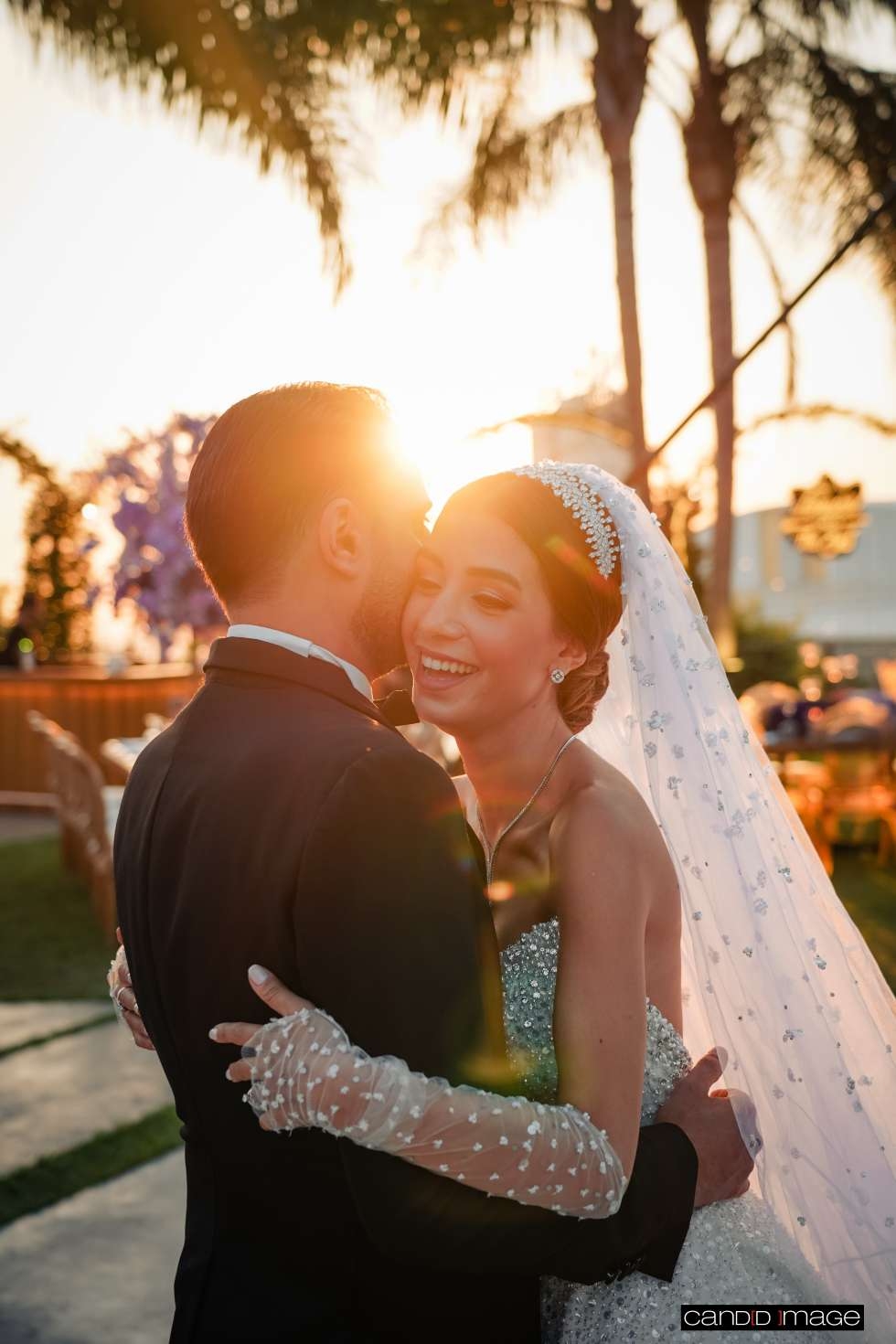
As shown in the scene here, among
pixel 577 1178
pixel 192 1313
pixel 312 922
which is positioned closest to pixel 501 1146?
pixel 577 1178

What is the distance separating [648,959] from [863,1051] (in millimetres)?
517

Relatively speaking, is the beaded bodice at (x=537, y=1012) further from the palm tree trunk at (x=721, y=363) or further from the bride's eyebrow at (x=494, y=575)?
the palm tree trunk at (x=721, y=363)

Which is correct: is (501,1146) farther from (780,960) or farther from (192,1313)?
(780,960)

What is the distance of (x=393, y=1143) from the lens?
4.44 ft

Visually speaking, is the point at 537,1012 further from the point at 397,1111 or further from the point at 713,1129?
the point at 397,1111

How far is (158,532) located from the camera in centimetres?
649

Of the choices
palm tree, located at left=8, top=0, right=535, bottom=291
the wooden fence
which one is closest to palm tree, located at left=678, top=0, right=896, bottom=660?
palm tree, located at left=8, top=0, right=535, bottom=291

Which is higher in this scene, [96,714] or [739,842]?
[739,842]

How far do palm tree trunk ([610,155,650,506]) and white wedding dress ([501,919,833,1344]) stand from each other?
38.0 feet

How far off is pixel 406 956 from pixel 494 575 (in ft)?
2.84

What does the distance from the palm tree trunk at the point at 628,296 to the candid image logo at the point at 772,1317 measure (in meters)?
11.6

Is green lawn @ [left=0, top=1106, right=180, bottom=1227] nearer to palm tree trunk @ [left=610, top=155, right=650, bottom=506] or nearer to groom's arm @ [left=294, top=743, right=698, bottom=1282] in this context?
groom's arm @ [left=294, top=743, right=698, bottom=1282]

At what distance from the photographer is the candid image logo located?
1910 mm

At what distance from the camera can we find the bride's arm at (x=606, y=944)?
164 centimetres
